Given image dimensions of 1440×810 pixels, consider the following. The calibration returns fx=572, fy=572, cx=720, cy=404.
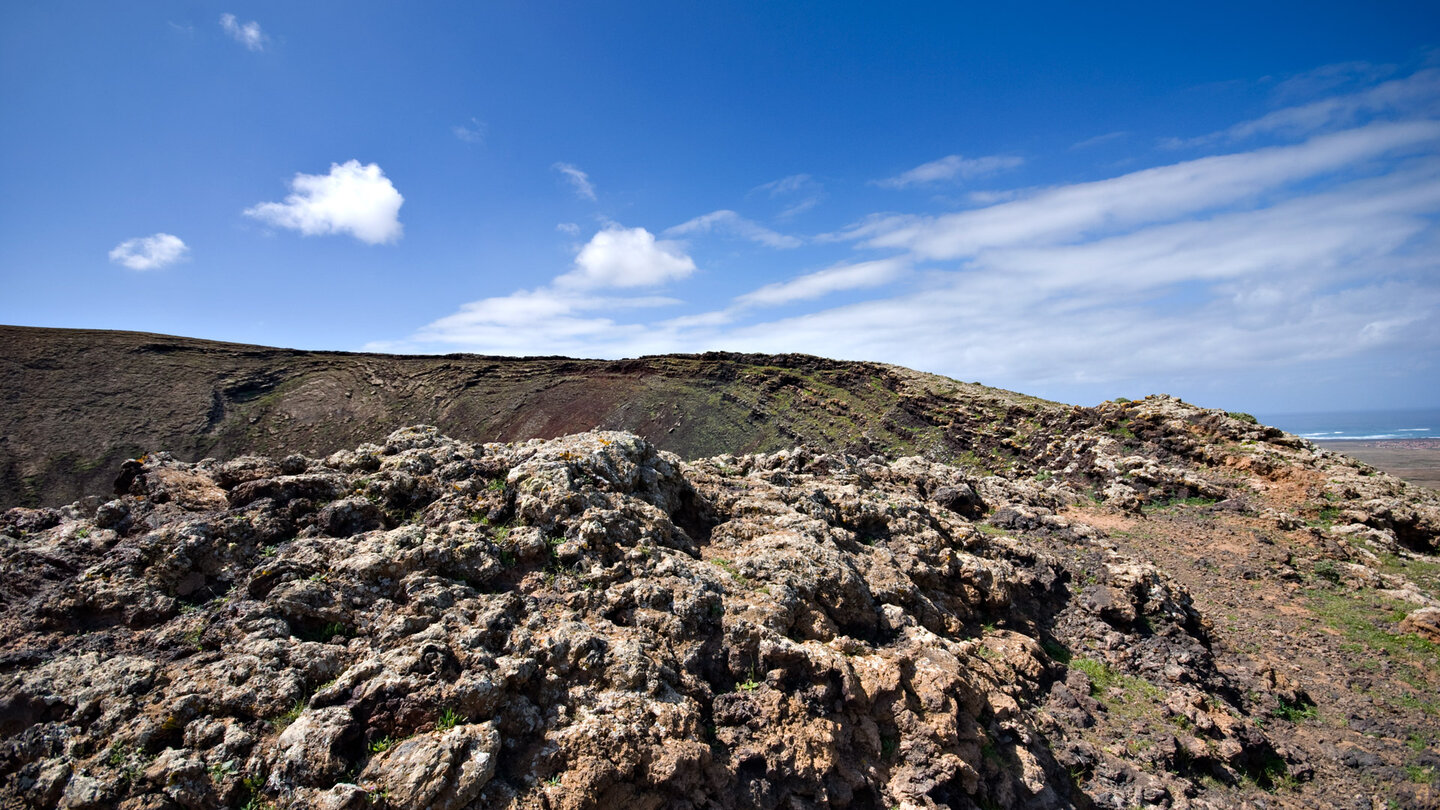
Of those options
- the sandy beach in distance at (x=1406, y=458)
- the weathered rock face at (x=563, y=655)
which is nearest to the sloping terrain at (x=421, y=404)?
the weathered rock face at (x=563, y=655)

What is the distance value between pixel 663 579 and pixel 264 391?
49654 millimetres

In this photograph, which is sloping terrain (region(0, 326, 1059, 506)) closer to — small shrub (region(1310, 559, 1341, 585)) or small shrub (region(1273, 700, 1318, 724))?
small shrub (region(1310, 559, 1341, 585))

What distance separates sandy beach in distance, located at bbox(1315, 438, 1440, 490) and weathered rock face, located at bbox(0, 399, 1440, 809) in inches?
2391

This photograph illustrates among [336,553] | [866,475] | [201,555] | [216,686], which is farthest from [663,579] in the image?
[866,475]

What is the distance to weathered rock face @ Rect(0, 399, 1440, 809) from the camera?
4.68 m

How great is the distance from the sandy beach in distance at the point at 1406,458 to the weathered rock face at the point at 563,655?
2391 inches

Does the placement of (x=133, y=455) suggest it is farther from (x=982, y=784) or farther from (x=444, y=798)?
(x=982, y=784)

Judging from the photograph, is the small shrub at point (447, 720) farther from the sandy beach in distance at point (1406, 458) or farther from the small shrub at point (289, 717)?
the sandy beach in distance at point (1406, 458)

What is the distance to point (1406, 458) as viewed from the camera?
84.9m

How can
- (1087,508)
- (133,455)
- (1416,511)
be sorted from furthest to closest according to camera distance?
1. (133,455)
2. (1087,508)
3. (1416,511)

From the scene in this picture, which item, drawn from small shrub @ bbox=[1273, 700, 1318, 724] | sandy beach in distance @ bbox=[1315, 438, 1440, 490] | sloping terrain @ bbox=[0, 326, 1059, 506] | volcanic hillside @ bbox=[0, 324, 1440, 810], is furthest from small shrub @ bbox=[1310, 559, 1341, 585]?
sandy beach in distance @ bbox=[1315, 438, 1440, 490]

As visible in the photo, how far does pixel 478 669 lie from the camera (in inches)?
214

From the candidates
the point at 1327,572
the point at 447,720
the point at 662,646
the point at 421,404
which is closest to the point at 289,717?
the point at 447,720

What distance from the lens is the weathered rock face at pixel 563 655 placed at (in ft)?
15.4
